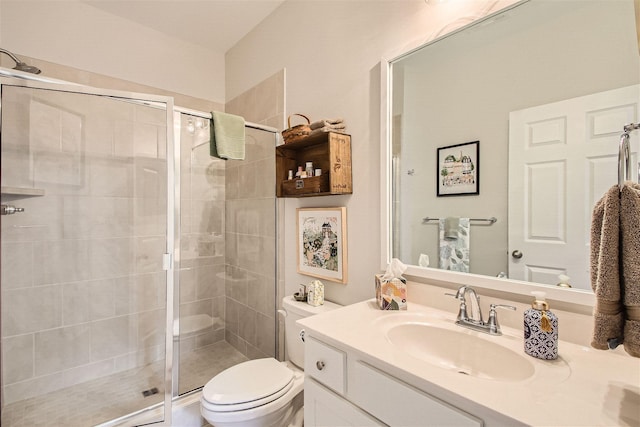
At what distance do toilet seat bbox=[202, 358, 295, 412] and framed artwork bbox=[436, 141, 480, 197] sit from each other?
1.11 m

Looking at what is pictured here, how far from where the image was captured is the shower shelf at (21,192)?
1352mm

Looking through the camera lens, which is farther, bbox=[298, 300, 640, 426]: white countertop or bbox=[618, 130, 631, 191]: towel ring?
bbox=[618, 130, 631, 191]: towel ring

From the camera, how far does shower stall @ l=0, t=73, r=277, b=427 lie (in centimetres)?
148

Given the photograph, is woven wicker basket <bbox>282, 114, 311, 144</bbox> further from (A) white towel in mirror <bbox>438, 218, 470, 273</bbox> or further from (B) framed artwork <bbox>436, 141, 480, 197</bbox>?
(A) white towel in mirror <bbox>438, 218, 470, 273</bbox>

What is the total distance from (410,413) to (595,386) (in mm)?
408

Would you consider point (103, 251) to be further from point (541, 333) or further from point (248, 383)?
point (541, 333)

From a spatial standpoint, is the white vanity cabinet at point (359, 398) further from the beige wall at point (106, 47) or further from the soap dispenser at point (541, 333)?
the beige wall at point (106, 47)

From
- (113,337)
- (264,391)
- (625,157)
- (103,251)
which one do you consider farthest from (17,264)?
(625,157)

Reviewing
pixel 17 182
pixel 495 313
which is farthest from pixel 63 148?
pixel 495 313

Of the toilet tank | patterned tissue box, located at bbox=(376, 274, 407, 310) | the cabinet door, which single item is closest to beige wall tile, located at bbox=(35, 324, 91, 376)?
the toilet tank

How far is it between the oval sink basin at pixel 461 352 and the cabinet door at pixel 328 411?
0.79 ft

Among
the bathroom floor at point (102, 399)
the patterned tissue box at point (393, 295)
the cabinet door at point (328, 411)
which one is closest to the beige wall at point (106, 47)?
the bathroom floor at point (102, 399)

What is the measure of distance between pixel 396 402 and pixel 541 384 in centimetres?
33

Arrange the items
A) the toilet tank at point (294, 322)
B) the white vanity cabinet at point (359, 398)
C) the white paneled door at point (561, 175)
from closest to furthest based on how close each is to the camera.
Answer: the white vanity cabinet at point (359, 398) → the white paneled door at point (561, 175) → the toilet tank at point (294, 322)
